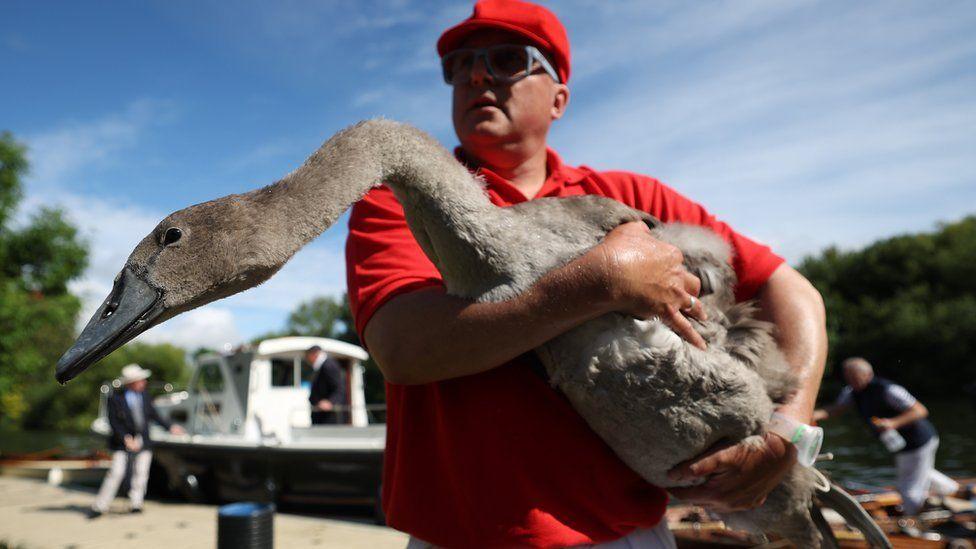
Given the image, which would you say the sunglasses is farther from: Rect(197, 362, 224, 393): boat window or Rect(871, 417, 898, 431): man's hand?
Rect(197, 362, 224, 393): boat window

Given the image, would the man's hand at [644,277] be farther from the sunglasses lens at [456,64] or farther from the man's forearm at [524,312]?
the sunglasses lens at [456,64]

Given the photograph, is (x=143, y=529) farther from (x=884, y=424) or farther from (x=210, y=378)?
(x=884, y=424)

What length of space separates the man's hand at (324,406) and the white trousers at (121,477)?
144 inches

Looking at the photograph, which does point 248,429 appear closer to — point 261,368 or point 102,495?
point 261,368

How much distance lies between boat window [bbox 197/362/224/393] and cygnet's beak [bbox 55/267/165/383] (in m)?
16.8

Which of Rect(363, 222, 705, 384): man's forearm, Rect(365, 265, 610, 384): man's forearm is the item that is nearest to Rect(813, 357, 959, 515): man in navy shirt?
Rect(363, 222, 705, 384): man's forearm

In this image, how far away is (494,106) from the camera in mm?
2744

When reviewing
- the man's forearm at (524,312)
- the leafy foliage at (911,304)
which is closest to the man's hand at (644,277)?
the man's forearm at (524,312)

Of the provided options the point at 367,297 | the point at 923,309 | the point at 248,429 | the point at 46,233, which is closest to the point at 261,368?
the point at 248,429

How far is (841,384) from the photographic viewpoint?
54.1 meters

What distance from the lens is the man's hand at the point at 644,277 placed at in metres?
2.04

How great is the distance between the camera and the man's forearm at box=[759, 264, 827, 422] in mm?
2537

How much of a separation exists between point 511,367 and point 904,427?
10439 millimetres

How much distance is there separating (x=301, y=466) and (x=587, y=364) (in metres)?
12.8
